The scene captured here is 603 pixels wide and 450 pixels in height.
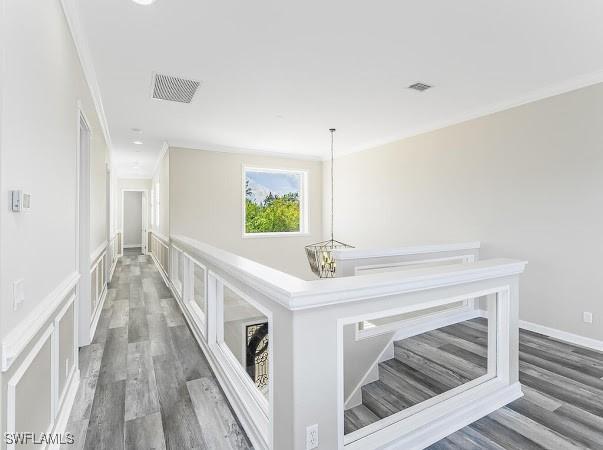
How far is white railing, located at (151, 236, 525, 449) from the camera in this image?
138 cm

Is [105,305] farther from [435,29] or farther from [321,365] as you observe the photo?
[435,29]

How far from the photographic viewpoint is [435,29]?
7.90 ft

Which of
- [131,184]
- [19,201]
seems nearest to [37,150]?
[19,201]

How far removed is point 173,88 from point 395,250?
2910 mm

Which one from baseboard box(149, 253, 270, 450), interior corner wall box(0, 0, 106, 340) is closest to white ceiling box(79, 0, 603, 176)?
interior corner wall box(0, 0, 106, 340)

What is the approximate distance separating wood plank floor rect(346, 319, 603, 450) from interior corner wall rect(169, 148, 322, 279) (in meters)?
3.83

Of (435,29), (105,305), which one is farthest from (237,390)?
(105,305)

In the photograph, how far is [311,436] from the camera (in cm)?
140

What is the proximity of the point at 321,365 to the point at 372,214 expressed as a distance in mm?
4846

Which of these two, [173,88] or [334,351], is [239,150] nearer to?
[173,88]

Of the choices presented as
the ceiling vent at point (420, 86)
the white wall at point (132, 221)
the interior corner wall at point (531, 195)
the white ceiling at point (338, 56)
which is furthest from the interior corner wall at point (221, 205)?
the white wall at point (132, 221)

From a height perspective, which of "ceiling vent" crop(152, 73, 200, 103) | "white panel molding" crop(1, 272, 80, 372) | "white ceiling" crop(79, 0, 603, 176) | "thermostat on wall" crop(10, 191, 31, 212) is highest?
"white ceiling" crop(79, 0, 603, 176)

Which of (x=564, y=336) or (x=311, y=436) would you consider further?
(x=564, y=336)

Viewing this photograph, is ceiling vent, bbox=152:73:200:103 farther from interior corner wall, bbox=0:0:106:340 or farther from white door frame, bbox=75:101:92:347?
interior corner wall, bbox=0:0:106:340
